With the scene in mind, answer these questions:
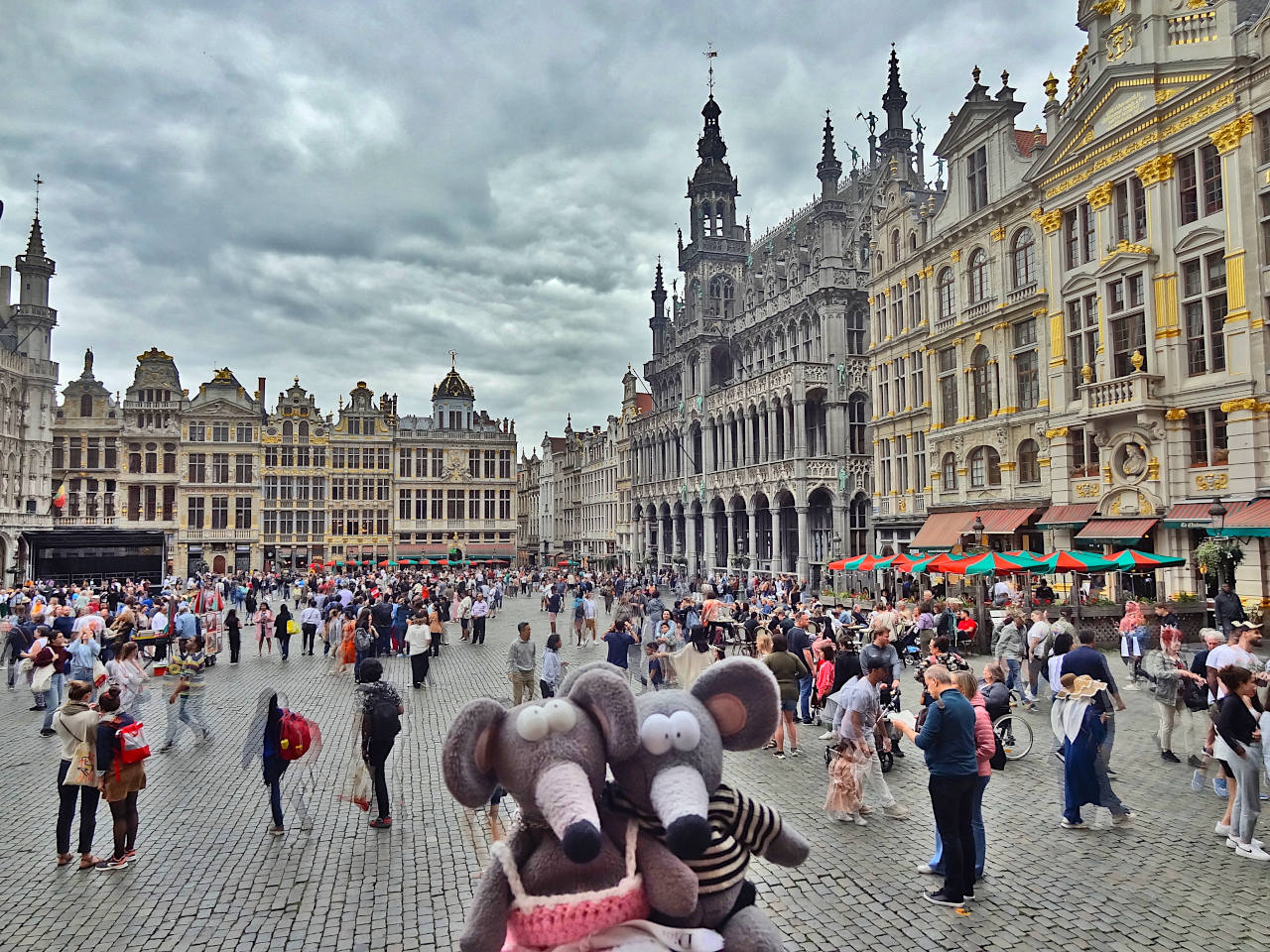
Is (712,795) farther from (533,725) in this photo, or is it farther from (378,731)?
(378,731)

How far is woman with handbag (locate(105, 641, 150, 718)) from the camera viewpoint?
953 centimetres

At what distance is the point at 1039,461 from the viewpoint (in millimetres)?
26891

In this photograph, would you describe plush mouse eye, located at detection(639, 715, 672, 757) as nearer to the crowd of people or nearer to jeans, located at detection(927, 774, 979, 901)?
the crowd of people

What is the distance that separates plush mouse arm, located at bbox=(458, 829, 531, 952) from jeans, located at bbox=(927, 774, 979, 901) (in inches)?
148

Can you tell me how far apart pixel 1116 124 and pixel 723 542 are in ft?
109

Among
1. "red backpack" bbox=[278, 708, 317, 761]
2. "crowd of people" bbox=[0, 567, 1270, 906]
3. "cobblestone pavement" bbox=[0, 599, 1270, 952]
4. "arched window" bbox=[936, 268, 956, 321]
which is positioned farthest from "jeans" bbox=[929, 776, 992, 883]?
"arched window" bbox=[936, 268, 956, 321]

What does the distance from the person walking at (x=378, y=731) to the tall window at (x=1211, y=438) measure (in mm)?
22099

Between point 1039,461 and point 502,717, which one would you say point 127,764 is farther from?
point 1039,461

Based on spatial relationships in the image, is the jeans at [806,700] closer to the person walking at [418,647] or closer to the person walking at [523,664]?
the person walking at [523,664]

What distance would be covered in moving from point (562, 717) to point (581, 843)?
1.74 ft

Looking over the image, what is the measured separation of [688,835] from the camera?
3.07 m

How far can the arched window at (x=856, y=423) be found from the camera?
42.3 metres

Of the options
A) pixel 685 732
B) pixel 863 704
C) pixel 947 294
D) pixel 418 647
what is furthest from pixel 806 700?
pixel 947 294

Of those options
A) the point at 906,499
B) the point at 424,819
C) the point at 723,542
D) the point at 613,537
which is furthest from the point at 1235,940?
the point at 613,537
